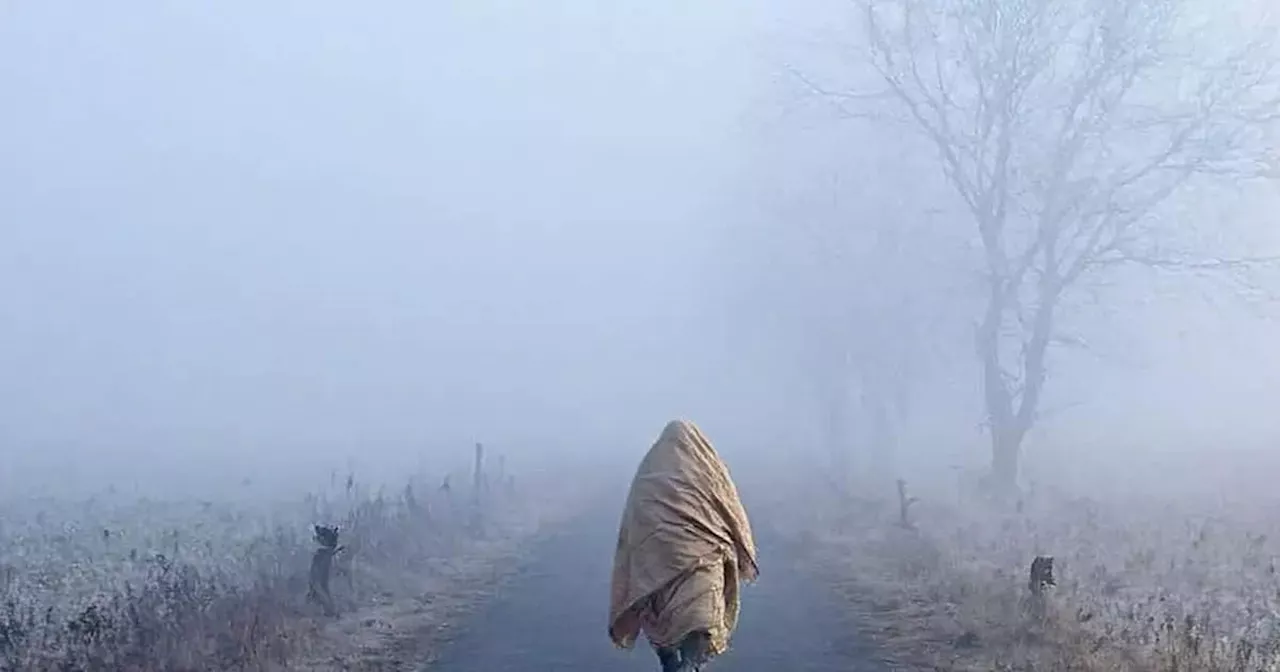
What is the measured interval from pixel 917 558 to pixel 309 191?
14578 cm

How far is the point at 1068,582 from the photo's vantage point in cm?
1652

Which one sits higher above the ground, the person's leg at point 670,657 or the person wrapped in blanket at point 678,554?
the person wrapped in blanket at point 678,554

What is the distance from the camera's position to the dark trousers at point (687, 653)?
8.54m

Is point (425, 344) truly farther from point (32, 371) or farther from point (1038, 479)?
point (1038, 479)

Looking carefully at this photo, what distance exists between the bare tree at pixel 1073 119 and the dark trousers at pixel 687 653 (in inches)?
827

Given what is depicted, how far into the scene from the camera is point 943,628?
14.3 meters

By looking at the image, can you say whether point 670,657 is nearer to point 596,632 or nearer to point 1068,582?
point 596,632

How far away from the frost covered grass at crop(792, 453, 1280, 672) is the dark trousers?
13.6 feet

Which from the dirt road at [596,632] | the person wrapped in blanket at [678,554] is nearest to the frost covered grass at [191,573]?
the dirt road at [596,632]

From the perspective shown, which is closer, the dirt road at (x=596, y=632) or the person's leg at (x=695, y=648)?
the person's leg at (x=695, y=648)

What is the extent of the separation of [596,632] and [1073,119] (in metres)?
18.3

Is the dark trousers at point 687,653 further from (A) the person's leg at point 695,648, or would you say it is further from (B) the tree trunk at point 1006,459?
(B) the tree trunk at point 1006,459

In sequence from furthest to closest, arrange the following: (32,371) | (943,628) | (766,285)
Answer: (32,371) < (766,285) < (943,628)

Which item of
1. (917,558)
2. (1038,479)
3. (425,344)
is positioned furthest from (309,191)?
(917,558)
